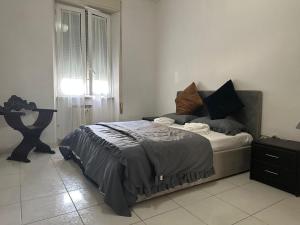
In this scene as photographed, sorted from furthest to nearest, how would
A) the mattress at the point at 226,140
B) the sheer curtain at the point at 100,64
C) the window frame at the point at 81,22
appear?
the sheer curtain at the point at 100,64 < the window frame at the point at 81,22 < the mattress at the point at 226,140

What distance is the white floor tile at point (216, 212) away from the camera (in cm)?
189

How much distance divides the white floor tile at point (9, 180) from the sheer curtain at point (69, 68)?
148cm

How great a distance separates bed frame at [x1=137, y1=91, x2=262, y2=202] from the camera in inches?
106

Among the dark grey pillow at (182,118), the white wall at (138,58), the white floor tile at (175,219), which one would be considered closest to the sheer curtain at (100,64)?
the white wall at (138,58)

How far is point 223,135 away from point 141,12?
3.40 metres

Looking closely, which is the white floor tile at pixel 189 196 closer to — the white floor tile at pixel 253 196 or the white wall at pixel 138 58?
the white floor tile at pixel 253 196

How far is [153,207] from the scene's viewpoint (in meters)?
2.11

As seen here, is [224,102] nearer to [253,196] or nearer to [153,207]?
[253,196]

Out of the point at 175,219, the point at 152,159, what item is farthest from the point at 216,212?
the point at 152,159

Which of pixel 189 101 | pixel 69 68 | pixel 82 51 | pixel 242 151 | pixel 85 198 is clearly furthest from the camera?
pixel 82 51

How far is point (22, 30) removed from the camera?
3633mm

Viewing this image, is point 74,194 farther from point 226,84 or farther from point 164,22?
point 164,22

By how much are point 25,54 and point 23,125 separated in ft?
4.03

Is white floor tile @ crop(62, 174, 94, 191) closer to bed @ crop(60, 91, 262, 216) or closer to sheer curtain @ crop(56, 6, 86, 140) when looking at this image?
bed @ crop(60, 91, 262, 216)
